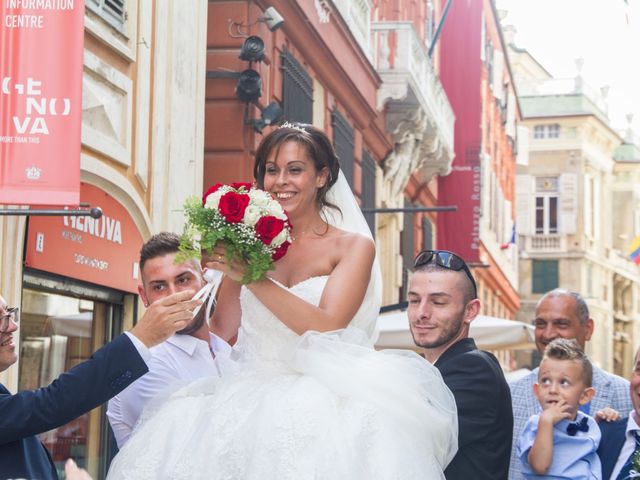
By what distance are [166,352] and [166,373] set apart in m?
0.13

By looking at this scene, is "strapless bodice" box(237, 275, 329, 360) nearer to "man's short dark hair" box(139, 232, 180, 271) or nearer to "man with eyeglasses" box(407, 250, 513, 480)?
"man with eyeglasses" box(407, 250, 513, 480)

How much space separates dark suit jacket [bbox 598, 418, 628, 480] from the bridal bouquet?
92.4 inches

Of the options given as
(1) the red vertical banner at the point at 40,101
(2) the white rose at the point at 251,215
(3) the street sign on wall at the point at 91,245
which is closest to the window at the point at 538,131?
(3) the street sign on wall at the point at 91,245

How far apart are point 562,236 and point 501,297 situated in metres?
13.1

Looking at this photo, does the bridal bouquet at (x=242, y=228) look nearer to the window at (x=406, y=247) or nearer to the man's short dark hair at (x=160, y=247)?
the man's short dark hair at (x=160, y=247)

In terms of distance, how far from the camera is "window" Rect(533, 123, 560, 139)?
5972 cm

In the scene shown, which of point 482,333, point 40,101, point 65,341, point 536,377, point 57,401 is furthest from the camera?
point 482,333

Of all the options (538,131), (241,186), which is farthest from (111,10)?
(538,131)

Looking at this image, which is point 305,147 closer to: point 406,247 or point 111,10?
point 111,10

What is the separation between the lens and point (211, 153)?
42.0 ft

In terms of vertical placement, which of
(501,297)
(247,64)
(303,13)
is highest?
(303,13)

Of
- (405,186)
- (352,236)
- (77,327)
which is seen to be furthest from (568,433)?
(405,186)

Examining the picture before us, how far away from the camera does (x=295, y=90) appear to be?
14742 millimetres

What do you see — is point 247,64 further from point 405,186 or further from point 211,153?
point 405,186
